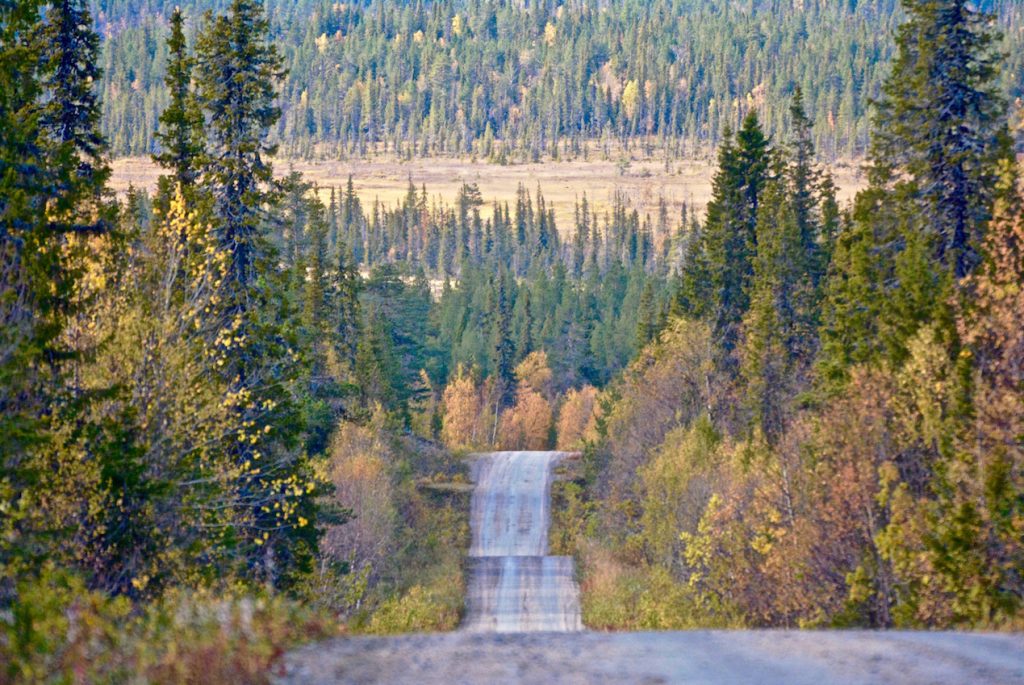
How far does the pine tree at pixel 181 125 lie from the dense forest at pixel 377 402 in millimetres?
98

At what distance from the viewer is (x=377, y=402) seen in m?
68.8

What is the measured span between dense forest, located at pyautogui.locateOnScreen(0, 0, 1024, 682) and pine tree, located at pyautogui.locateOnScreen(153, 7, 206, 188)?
10 centimetres

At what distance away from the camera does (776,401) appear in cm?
4834

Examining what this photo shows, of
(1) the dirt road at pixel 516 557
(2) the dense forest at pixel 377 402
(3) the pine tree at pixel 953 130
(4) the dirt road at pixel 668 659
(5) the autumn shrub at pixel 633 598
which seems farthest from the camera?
(1) the dirt road at pixel 516 557

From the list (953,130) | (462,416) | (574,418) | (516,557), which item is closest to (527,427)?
(574,418)

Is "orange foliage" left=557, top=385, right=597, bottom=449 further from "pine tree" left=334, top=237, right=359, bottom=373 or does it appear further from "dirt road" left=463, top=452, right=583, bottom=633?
"pine tree" left=334, top=237, right=359, bottom=373

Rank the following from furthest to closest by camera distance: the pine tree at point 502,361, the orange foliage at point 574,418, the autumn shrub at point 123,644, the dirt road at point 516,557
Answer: the pine tree at point 502,361 → the orange foliage at point 574,418 → the dirt road at point 516,557 → the autumn shrub at point 123,644

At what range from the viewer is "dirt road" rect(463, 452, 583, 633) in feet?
181

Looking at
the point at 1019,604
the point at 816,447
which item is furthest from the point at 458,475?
the point at 1019,604

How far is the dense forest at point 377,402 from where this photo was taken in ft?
56.0

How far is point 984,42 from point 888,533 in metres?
14.7

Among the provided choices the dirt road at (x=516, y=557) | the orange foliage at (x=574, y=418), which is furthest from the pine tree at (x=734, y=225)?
the orange foliage at (x=574, y=418)

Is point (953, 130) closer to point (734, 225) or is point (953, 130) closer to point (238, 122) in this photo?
point (238, 122)

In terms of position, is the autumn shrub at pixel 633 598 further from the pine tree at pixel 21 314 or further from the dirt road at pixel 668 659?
the dirt road at pixel 668 659
